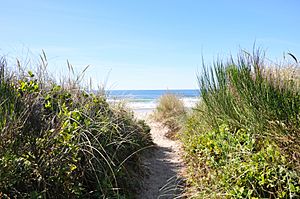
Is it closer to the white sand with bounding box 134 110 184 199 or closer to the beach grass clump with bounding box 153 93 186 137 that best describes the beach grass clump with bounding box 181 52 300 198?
the white sand with bounding box 134 110 184 199

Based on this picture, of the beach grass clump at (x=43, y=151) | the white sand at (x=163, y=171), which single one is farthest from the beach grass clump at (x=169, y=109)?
the beach grass clump at (x=43, y=151)

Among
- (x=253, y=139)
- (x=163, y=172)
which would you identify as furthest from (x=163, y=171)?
(x=253, y=139)

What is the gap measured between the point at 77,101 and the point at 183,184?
78.9 inches

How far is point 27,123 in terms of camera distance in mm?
2811

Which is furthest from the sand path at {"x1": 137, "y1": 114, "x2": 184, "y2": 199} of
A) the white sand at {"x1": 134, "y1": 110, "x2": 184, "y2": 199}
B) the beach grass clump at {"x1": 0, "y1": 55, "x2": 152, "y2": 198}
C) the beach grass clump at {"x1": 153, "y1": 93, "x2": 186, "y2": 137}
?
the beach grass clump at {"x1": 153, "y1": 93, "x2": 186, "y2": 137}

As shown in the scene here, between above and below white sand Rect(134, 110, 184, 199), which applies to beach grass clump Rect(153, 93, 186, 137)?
above

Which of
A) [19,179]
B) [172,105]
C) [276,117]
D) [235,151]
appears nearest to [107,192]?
[19,179]

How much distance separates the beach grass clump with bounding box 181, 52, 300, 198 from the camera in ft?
9.21

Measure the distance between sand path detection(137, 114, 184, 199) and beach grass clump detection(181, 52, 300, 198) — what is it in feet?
0.98

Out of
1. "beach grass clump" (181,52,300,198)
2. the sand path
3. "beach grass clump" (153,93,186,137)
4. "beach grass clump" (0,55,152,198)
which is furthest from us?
"beach grass clump" (153,93,186,137)

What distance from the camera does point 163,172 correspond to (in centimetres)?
496

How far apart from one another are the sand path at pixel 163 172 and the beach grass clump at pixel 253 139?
0.30 metres

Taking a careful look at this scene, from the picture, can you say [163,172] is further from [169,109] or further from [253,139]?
[169,109]

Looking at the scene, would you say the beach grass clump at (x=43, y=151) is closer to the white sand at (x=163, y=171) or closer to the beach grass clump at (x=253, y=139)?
the white sand at (x=163, y=171)
